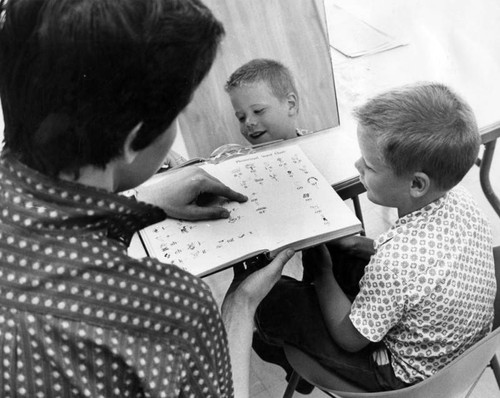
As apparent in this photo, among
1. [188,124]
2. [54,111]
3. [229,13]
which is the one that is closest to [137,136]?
[54,111]

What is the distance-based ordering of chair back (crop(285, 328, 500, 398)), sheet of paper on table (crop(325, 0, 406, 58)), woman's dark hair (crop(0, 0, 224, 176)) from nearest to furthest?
woman's dark hair (crop(0, 0, 224, 176))
chair back (crop(285, 328, 500, 398))
sheet of paper on table (crop(325, 0, 406, 58))

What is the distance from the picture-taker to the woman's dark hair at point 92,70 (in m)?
0.53

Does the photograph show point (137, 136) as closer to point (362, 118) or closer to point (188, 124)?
point (362, 118)

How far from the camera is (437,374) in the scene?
86cm

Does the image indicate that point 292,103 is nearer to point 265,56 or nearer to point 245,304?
point 265,56

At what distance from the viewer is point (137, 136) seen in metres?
0.61

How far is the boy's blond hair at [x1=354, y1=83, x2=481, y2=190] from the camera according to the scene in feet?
3.03

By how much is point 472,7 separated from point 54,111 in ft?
5.69

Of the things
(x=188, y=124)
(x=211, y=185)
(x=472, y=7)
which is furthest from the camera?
(x=472, y=7)

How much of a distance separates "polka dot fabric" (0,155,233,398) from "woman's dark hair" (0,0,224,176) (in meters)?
0.04

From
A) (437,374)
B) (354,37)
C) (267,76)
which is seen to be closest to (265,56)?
(267,76)

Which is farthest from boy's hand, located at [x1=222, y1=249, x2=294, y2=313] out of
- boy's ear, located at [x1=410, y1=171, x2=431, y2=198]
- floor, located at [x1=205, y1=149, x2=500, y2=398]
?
floor, located at [x1=205, y1=149, x2=500, y2=398]

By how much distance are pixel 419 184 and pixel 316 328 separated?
349mm

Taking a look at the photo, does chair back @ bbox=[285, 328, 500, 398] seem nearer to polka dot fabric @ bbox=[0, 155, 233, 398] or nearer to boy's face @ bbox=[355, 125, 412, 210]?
boy's face @ bbox=[355, 125, 412, 210]
